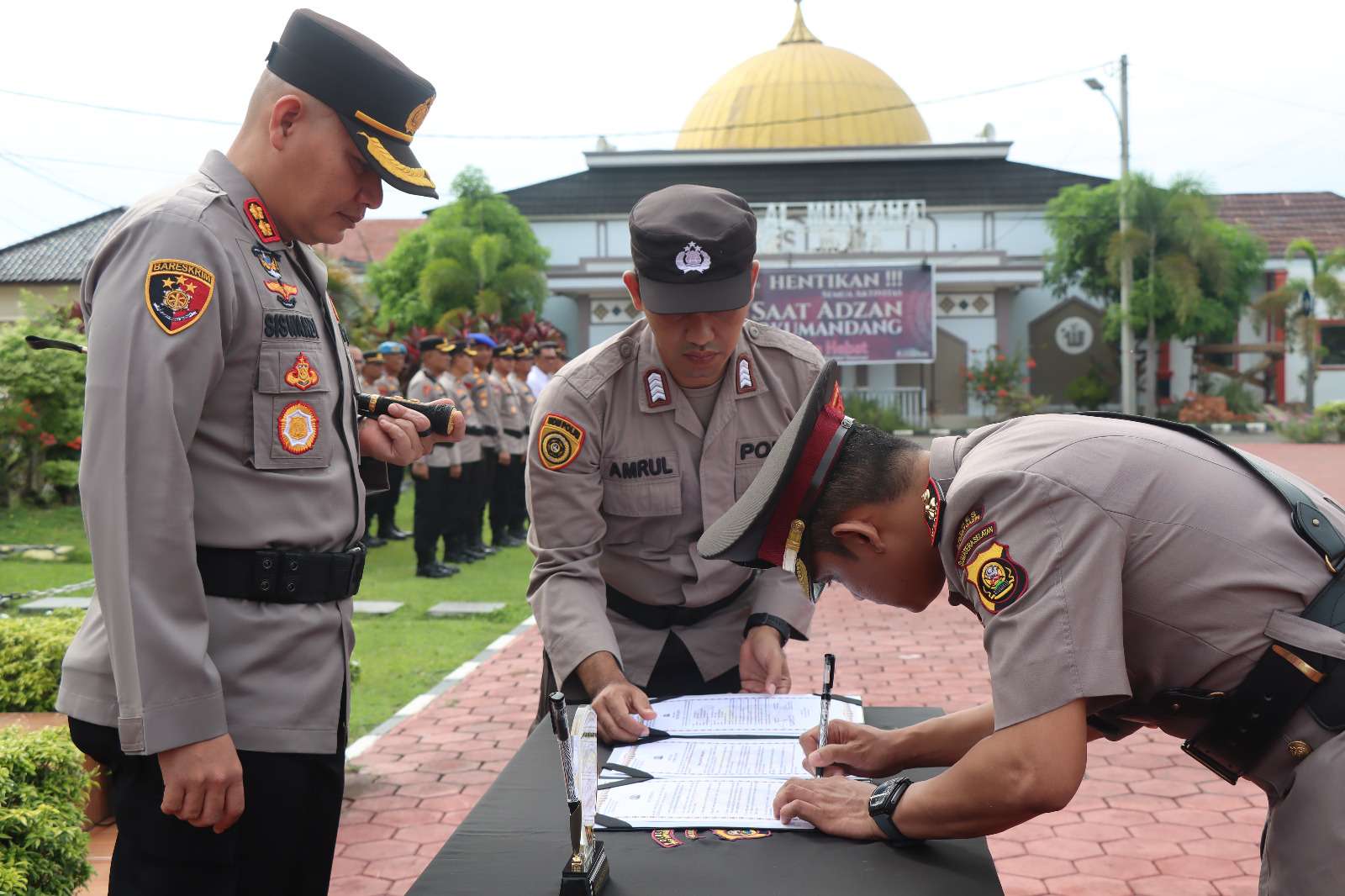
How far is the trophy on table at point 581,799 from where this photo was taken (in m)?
1.63

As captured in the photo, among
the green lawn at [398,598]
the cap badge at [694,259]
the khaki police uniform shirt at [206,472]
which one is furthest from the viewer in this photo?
the green lawn at [398,598]

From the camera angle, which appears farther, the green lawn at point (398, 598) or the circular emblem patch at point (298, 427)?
the green lawn at point (398, 598)

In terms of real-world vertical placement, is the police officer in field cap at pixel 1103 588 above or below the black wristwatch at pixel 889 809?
above

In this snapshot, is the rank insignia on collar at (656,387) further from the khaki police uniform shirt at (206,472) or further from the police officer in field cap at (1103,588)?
the police officer in field cap at (1103,588)

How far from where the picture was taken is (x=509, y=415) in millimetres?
12867

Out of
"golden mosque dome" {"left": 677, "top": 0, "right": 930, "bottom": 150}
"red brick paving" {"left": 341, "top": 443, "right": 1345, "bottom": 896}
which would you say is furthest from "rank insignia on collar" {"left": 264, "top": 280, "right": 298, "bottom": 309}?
"golden mosque dome" {"left": 677, "top": 0, "right": 930, "bottom": 150}

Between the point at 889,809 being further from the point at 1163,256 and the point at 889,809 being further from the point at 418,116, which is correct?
the point at 1163,256

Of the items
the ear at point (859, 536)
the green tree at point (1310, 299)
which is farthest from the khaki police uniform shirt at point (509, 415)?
the green tree at point (1310, 299)

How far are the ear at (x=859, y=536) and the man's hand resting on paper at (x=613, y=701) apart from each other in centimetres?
68

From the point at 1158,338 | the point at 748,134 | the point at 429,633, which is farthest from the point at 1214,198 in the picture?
the point at 429,633

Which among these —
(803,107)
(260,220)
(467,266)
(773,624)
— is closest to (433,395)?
(773,624)

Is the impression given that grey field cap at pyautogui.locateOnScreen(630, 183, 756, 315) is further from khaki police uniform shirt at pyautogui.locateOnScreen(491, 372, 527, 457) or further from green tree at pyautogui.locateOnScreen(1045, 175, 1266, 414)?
green tree at pyautogui.locateOnScreen(1045, 175, 1266, 414)

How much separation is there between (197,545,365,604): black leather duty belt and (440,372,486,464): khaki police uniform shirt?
859cm

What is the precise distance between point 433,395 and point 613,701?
850 centimetres
